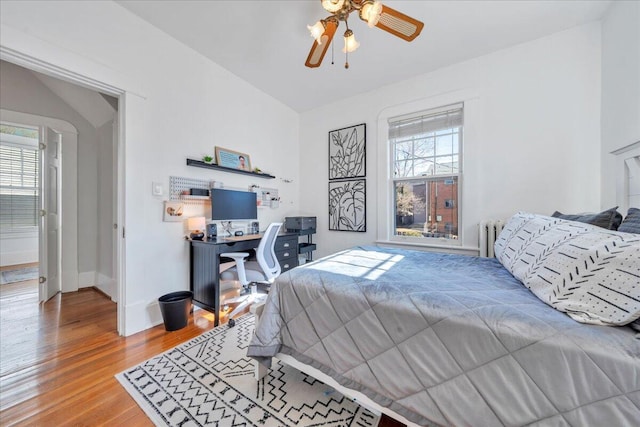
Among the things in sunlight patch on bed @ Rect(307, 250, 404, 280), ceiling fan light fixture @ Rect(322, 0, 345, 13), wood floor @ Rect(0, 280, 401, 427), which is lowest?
wood floor @ Rect(0, 280, 401, 427)

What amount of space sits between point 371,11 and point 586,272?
5.90ft

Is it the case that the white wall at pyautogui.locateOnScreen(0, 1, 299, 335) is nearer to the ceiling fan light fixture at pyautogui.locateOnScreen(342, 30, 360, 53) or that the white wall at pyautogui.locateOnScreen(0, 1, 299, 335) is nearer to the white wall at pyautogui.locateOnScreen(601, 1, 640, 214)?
the ceiling fan light fixture at pyautogui.locateOnScreen(342, 30, 360, 53)

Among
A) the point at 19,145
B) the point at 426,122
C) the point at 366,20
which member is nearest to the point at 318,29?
the point at 366,20

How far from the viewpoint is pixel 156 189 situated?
7.33 feet

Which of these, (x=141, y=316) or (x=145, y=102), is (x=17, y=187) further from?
(x=141, y=316)

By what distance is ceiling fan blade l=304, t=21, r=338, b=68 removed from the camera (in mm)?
1683

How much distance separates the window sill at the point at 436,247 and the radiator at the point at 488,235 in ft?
0.28

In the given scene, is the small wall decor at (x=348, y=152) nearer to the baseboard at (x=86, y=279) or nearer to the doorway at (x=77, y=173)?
the doorway at (x=77, y=173)

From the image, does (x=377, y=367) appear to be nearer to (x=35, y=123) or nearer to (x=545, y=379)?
(x=545, y=379)

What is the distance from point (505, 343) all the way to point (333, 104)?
3.66m

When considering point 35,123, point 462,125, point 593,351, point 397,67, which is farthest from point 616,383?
point 35,123

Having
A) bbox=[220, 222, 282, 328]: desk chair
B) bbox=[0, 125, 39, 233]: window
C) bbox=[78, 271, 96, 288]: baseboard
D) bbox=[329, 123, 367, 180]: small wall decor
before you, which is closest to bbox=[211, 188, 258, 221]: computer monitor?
bbox=[220, 222, 282, 328]: desk chair

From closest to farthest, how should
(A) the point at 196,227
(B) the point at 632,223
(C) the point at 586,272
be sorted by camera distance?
(C) the point at 586,272
(B) the point at 632,223
(A) the point at 196,227

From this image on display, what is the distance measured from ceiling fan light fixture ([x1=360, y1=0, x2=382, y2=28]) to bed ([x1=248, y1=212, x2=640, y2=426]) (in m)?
1.66
